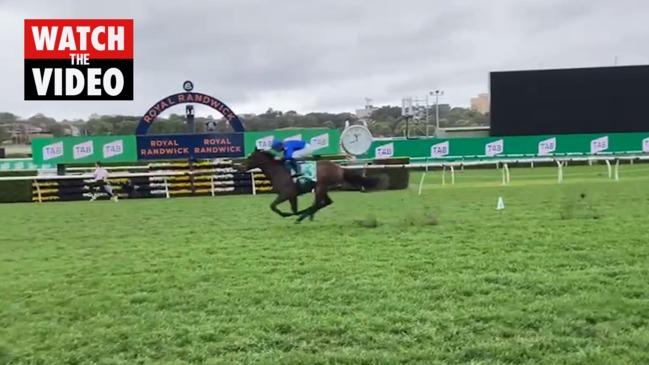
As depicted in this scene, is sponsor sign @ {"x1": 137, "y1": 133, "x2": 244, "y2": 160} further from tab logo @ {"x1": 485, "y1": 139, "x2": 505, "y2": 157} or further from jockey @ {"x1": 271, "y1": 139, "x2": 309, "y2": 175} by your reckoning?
tab logo @ {"x1": 485, "y1": 139, "x2": 505, "y2": 157}

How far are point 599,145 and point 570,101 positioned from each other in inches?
265

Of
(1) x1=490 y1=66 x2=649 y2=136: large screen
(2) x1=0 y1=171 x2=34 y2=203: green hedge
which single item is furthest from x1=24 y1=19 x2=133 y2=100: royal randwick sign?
(1) x1=490 y1=66 x2=649 y2=136: large screen

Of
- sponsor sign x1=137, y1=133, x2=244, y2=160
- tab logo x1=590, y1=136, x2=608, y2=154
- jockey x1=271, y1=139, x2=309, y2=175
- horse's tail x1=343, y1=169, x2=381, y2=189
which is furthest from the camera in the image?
tab logo x1=590, y1=136, x2=608, y2=154

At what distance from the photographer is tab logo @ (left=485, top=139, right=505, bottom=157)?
135 feet

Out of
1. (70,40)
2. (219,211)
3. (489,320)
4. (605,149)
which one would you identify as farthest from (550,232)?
(605,149)

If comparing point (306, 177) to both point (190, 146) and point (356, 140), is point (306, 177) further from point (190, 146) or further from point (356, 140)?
point (190, 146)

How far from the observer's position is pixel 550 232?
10180 mm

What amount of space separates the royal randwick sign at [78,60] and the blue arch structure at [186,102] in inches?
377

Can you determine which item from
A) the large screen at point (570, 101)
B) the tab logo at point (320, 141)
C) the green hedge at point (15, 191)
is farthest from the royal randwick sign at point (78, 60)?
the large screen at point (570, 101)

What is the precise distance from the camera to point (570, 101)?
47.6 m

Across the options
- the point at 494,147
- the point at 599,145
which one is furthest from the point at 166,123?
the point at 599,145

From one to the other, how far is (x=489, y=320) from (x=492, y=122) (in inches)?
1776

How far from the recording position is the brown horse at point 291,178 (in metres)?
12.7

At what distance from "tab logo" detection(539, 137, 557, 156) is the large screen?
5936 mm
